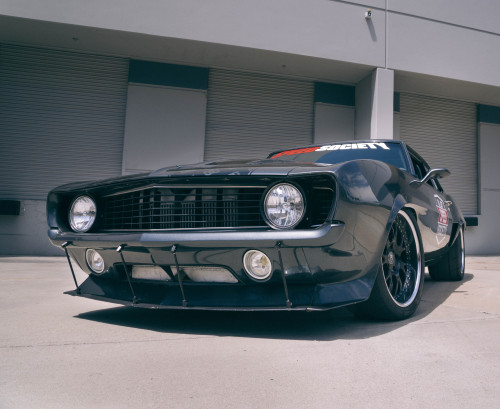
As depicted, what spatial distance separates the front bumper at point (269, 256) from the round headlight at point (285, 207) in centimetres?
9

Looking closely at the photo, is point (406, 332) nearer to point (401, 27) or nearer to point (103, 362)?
point (103, 362)

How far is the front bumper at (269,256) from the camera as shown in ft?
6.59

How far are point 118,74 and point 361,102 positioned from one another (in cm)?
496

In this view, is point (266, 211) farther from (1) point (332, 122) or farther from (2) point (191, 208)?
(1) point (332, 122)

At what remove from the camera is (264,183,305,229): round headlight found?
2076 millimetres

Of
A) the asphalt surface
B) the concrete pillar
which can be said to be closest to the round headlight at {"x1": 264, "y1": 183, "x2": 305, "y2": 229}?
the asphalt surface

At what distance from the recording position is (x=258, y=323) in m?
2.50

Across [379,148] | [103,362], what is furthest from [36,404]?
[379,148]

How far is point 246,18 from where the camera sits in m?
8.23

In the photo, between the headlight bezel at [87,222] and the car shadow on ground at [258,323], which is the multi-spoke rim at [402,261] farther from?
the headlight bezel at [87,222]

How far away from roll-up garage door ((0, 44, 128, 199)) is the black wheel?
6.21 metres

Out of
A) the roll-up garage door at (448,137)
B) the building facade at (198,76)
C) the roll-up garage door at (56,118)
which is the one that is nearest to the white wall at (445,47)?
the building facade at (198,76)

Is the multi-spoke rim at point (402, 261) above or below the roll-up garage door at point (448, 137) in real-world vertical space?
below

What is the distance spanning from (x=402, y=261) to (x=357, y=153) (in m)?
1.03
